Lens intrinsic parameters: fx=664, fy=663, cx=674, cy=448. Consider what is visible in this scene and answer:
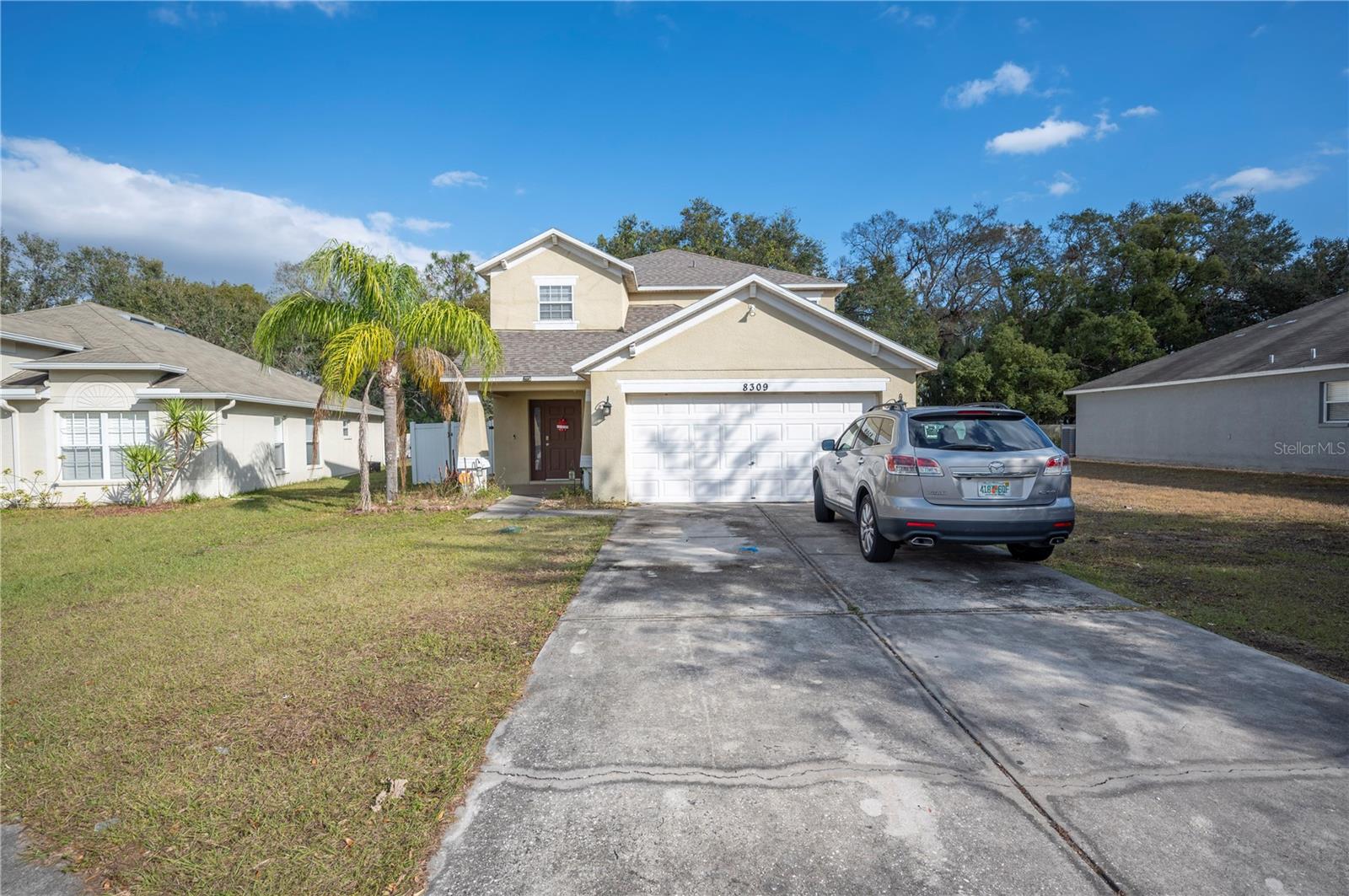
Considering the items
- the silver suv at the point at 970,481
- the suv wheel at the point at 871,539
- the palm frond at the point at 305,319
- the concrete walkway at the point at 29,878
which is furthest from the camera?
the palm frond at the point at 305,319

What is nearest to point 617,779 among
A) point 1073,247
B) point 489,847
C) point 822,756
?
point 489,847

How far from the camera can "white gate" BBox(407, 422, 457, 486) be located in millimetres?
18641

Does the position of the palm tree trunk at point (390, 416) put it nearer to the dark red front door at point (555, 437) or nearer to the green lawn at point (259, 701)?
the green lawn at point (259, 701)

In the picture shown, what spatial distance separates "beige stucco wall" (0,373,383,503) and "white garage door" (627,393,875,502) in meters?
10.7

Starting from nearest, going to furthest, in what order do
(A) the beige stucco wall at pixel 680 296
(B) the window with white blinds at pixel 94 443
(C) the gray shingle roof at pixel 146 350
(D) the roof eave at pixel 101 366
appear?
(D) the roof eave at pixel 101 366 < (B) the window with white blinds at pixel 94 443 < (C) the gray shingle roof at pixel 146 350 < (A) the beige stucco wall at pixel 680 296

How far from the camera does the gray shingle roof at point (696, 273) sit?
19.3m

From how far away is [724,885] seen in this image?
2.42 meters

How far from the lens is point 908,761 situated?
128 inches

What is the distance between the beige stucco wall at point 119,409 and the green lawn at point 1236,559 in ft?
58.0

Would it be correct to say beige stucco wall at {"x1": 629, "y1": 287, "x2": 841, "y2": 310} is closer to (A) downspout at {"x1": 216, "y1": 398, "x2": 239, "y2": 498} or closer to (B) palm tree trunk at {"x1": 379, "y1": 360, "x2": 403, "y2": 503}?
(B) palm tree trunk at {"x1": 379, "y1": 360, "x2": 403, "y2": 503}

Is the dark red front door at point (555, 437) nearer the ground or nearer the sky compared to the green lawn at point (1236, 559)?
nearer the sky

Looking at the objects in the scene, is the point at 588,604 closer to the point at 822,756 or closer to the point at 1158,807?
the point at 822,756

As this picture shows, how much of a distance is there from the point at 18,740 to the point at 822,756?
14.2 feet

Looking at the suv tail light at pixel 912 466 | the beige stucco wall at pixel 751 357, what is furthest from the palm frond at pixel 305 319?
the suv tail light at pixel 912 466
